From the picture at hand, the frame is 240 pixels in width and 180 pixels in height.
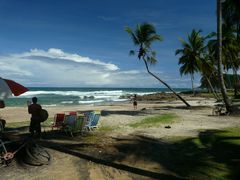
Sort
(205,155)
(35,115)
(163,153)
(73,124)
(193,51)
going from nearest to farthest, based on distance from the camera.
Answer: (205,155)
(163,153)
(35,115)
(73,124)
(193,51)

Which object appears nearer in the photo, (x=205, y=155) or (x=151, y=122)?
(x=205, y=155)

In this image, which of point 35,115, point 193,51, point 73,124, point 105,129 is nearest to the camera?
point 35,115

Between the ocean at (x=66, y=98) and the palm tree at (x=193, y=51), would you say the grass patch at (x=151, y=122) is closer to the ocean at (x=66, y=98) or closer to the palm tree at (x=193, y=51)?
the palm tree at (x=193, y=51)

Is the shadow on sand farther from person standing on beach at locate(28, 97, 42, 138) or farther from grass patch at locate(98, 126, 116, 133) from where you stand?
grass patch at locate(98, 126, 116, 133)

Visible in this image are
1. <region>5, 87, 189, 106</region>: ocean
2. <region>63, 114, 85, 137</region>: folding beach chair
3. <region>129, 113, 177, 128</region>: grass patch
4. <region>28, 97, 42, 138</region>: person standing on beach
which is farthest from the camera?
<region>5, 87, 189, 106</region>: ocean

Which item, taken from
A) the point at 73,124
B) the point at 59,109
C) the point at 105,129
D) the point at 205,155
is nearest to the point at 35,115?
the point at 73,124

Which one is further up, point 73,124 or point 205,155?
point 73,124

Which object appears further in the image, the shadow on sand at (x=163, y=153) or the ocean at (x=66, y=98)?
the ocean at (x=66, y=98)

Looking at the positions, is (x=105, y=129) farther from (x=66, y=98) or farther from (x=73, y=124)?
(x=66, y=98)

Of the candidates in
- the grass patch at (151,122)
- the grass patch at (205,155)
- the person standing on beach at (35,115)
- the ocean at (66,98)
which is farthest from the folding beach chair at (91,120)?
the ocean at (66,98)

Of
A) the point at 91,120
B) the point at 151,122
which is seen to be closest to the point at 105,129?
the point at 91,120

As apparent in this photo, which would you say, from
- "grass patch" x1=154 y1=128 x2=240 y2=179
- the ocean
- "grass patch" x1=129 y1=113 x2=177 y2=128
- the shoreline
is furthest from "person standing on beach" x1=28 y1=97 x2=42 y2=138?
the ocean

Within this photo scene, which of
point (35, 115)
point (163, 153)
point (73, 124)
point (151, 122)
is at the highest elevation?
point (35, 115)

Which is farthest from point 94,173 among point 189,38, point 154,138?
point 189,38
